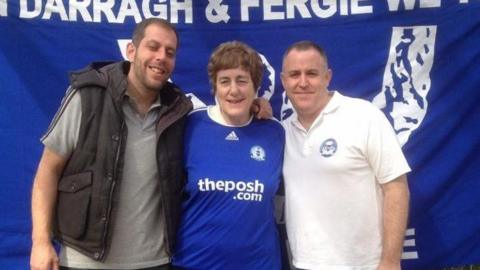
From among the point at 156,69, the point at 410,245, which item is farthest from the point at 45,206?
the point at 410,245

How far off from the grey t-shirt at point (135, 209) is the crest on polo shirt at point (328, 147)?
2.51 feet

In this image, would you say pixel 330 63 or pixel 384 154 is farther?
pixel 330 63

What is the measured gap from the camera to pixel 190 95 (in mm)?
3400

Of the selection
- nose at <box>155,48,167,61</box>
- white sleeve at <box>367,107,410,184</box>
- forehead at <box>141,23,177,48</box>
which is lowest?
white sleeve at <box>367,107,410,184</box>

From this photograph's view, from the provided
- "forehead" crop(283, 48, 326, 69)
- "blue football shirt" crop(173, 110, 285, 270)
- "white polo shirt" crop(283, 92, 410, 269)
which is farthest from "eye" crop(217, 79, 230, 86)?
"white polo shirt" crop(283, 92, 410, 269)

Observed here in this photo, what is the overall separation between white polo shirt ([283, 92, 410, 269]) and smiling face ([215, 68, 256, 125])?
339 millimetres

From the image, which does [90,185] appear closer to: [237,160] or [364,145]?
[237,160]

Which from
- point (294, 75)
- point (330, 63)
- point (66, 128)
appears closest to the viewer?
point (66, 128)

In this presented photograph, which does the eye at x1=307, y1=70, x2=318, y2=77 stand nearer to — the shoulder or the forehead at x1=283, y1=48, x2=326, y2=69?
the forehead at x1=283, y1=48, x2=326, y2=69

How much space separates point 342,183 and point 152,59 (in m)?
1.03

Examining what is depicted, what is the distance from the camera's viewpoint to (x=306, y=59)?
2.64 metres

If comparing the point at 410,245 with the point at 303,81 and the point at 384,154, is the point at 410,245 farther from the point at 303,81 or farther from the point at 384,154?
the point at 303,81

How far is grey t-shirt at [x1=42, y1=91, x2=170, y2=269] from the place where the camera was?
2.54 metres

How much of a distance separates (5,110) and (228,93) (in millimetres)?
1497
